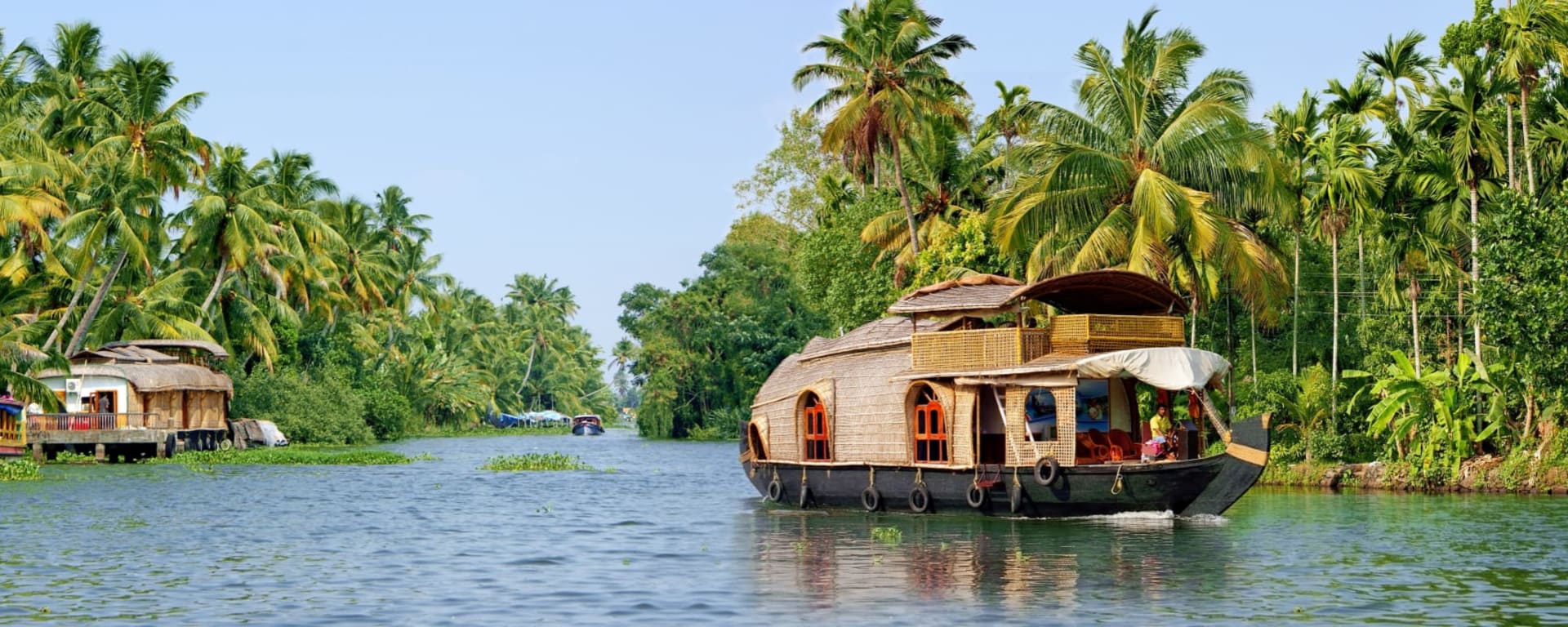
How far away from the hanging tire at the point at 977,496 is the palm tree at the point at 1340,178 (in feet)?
40.7

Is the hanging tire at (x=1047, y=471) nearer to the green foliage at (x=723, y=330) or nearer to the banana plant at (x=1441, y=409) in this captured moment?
the banana plant at (x=1441, y=409)

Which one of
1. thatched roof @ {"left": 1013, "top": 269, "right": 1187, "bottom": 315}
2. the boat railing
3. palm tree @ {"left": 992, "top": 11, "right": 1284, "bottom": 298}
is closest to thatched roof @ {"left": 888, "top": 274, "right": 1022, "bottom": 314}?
thatched roof @ {"left": 1013, "top": 269, "right": 1187, "bottom": 315}

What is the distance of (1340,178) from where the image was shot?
32812mm

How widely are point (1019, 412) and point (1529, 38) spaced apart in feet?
42.7

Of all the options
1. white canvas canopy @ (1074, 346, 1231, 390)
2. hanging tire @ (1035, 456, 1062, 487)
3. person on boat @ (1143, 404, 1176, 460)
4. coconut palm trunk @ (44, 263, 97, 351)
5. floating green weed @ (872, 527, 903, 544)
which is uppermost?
coconut palm trunk @ (44, 263, 97, 351)

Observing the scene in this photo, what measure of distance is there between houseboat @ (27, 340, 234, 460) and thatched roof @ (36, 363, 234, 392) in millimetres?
24

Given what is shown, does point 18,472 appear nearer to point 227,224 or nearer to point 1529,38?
point 227,224

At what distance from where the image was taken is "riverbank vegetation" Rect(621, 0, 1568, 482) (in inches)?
1220

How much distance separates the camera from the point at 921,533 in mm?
23859

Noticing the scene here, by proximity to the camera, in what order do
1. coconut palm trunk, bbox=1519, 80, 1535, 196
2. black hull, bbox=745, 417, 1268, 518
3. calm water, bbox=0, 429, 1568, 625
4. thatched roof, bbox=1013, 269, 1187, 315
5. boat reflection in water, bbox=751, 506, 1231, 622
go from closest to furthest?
1. calm water, bbox=0, 429, 1568, 625
2. boat reflection in water, bbox=751, 506, 1231, 622
3. black hull, bbox=745, 417, 1268, 518
4. thatched roof, bbox=1013, 269, 1187, 315
5. coconut palm trunk, bbox=1519, 80, 1535, 196

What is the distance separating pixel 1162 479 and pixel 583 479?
21347 mm

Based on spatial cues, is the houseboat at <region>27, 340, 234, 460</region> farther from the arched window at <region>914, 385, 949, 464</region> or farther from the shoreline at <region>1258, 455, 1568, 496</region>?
the shoreline at <region>1258, 455, 1568, 496</region>

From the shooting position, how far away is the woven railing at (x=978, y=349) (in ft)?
81.9

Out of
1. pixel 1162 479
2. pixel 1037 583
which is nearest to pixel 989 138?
pixel 1162 479
